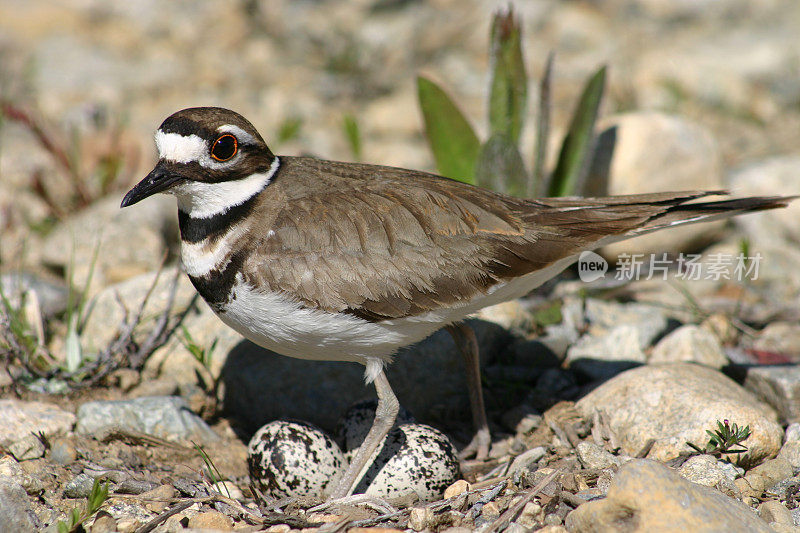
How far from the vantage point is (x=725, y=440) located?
3730mm

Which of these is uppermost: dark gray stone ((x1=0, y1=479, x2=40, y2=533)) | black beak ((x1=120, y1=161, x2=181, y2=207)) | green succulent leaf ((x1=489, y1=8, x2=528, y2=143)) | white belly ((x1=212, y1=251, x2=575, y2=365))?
green succulent leaf ((x1=489, y1=8, x2=528, y2=143))

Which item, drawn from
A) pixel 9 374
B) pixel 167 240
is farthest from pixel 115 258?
pixel 9 374

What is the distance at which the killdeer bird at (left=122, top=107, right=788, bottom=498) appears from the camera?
3.62 meters

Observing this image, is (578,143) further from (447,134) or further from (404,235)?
(404,235)

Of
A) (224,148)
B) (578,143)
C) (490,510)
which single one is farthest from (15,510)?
(578,143)

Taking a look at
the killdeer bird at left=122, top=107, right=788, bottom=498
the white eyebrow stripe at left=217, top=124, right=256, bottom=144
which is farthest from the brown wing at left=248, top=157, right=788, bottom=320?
the white eyebrow stripe at left=217, top=124, right=256, bottom=144

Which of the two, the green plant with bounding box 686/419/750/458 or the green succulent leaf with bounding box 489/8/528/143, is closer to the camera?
the green plant with bounding box 686/419/750/458

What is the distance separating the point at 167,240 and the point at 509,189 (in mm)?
2801

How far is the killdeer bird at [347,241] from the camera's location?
142 inches

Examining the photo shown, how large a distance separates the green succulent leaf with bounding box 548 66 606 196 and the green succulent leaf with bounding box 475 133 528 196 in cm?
52

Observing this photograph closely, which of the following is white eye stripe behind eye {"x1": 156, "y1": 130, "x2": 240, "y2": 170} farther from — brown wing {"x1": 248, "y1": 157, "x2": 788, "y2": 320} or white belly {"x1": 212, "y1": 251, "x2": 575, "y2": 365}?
white belly {"x1": 212, "y1": 251, "x2": 575, "y2": 365}

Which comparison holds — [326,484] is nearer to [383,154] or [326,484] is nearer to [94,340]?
[94,340]

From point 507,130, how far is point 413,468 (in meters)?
2.85

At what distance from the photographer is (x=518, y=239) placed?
153 inches
